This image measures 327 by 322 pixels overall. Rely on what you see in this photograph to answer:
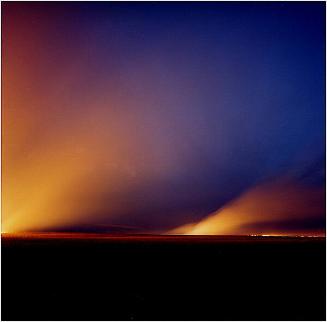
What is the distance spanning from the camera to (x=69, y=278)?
49.8ft

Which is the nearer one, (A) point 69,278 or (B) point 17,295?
(B) point 17,295

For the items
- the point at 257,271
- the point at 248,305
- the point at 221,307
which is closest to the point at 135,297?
the point at 221,307

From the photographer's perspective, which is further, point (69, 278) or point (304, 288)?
point (69, 278)

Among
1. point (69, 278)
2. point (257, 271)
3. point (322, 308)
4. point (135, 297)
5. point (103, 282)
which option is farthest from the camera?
point (257, 271)

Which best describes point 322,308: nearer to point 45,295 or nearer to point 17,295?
point 45,295

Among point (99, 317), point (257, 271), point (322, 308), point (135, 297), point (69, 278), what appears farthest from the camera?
point (257, 271)

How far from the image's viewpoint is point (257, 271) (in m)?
18.1

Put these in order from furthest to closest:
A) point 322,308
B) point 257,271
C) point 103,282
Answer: point 257,271
point 103,282
point 322,308

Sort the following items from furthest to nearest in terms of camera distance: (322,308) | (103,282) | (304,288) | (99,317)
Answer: (103,282) < (304,288) < (322,308) < (99,317)

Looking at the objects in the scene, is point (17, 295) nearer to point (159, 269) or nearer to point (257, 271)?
point (159, 269)

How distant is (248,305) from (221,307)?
97cm

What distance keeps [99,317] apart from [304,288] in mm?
8190

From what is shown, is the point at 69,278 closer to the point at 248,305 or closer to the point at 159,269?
the point at 159,269

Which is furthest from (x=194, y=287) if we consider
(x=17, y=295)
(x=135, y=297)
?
(x=17, y=295)
